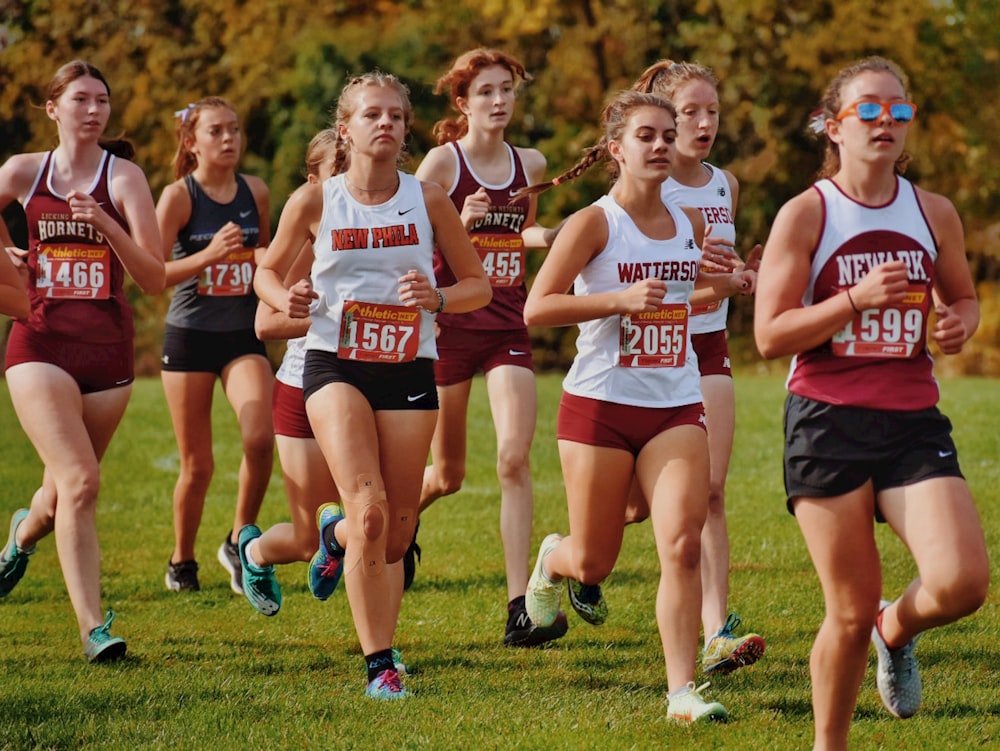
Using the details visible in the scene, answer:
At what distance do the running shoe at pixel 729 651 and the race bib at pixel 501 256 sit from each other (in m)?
2.13

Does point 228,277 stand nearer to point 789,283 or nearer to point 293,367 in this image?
point 293,367

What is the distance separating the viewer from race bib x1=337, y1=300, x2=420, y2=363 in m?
5.80

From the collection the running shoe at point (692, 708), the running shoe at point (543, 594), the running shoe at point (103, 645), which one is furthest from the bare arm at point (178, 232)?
the running shoe at point (692, 708)

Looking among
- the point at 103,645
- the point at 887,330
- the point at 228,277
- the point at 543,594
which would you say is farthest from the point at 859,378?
the point at 228,277

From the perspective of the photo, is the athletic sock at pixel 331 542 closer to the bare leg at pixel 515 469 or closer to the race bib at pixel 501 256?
the bare leg at pixel 515 469

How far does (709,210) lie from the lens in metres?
6.61

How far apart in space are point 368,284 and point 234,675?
1730 mm

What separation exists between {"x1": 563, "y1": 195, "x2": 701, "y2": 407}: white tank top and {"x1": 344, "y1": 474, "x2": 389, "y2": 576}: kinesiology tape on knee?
32.5 inches

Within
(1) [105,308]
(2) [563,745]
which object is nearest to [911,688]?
(2) [563,745]

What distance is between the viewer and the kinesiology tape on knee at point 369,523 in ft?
18.8

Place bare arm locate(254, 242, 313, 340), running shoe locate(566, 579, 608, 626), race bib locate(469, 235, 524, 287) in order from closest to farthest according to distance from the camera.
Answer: bare arm locate(254, 242, 313, 340)
running shoe locate(566, 579, 608, 626)
race bib locate(469, 235, 524, 287)

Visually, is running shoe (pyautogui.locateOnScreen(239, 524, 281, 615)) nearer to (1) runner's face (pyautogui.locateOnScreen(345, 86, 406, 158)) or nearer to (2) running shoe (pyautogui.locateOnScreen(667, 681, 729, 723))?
(1) runner's face (pyautogui.locateOnScreen(345, 86, 406, 158))

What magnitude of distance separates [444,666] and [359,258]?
5.98 ft

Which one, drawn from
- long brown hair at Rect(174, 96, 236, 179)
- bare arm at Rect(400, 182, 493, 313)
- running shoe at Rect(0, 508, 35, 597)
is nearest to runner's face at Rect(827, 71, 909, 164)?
bare arm at Rect(400, 182, 493, 313)
